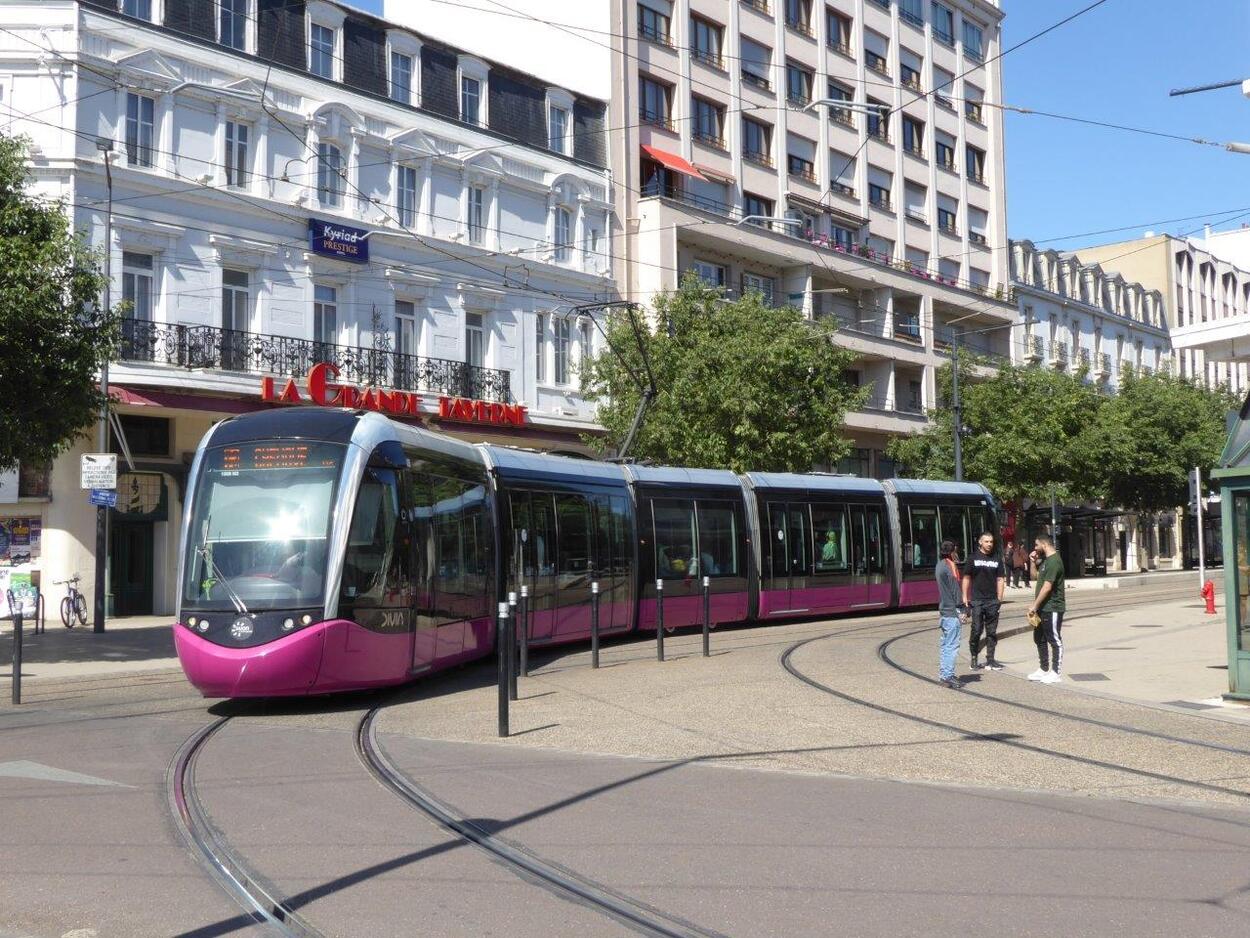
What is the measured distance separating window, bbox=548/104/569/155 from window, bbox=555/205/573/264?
67.7 inches

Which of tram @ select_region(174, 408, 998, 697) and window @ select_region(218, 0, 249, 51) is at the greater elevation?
window @ select_region(218, 0, 249, 51)

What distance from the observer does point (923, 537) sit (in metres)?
27.5

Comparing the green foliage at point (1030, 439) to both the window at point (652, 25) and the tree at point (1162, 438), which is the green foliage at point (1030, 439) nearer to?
the tree at point (1162, 438)

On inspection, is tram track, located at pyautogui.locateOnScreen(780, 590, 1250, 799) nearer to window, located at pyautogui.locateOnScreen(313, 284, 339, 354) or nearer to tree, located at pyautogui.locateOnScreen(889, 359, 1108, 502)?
window, located at pyautogui.locateOnScreen(313, 284, 339, 354)

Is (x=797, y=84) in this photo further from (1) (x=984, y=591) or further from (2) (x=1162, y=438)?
(1) (x=984, y=591)

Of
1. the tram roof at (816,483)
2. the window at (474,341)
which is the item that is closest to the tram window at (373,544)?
the tram roof at (816,483)

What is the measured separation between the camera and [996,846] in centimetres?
676

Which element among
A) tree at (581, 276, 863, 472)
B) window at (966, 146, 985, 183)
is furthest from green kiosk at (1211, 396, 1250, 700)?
window at (966, 146, 985, 183)

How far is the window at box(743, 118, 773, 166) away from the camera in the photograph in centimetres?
4281

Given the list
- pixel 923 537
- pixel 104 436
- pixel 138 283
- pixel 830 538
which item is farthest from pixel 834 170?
pixel 104 436

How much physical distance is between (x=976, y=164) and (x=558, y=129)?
25835mm

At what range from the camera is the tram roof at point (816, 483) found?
24109 millimetres

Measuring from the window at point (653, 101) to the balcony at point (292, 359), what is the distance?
1070 cm

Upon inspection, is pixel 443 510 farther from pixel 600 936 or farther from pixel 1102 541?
pixel 1102 541
